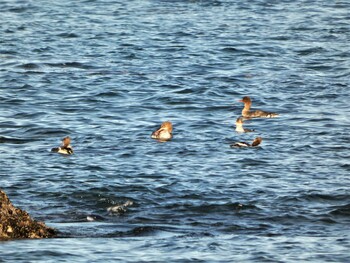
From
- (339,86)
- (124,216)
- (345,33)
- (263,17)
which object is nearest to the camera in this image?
(124,216)

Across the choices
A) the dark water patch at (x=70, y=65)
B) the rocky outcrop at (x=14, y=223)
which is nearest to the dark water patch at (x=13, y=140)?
the rocky outcrop at (x=14, y=223)

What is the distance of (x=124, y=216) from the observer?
12148 millimetres

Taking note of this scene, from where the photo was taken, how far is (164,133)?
16.5 metres

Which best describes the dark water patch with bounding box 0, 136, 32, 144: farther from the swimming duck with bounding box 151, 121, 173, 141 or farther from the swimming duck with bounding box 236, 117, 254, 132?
the swimming duck with bounding box 236, 117, 254, 132

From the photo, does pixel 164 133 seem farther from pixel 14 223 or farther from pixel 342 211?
pixel 14 223

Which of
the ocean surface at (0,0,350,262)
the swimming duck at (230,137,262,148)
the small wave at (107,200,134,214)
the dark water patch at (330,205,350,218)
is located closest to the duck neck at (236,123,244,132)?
the ocean surface at (0,0,350,262)

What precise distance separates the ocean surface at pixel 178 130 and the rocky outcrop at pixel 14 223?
155 mm

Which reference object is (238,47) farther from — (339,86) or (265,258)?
(265,258)

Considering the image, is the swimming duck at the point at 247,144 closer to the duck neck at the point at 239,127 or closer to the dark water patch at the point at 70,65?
the duck neck at the point at 239,127

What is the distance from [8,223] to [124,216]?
220 centimetres

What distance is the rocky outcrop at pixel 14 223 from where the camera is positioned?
10180mm

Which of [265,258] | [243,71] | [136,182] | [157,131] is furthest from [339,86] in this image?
[265,258]

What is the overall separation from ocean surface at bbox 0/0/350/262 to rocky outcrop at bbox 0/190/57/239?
0.51 feet

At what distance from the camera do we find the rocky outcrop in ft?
33.4
